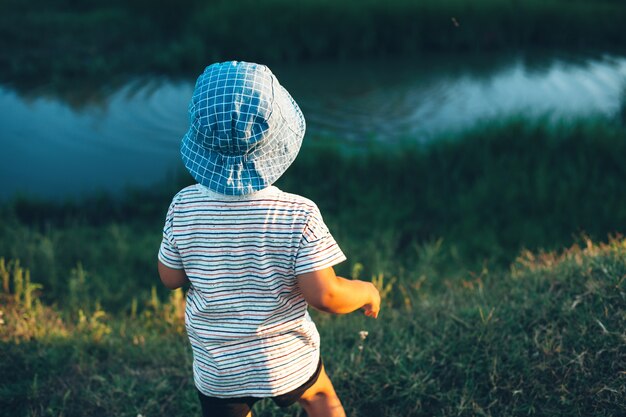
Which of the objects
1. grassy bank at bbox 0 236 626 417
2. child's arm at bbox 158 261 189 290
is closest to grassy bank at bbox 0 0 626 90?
grassy bank at bbox 0 236 626 417

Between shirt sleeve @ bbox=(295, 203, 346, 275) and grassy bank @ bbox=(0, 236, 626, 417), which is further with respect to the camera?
grassy bank @ bbox=(0, 236, 626, 417)

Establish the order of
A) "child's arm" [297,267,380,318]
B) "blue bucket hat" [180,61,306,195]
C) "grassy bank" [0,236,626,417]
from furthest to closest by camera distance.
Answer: "grassy bank" [0,236,626,417]
"child's arm" [297,267,380,318]
"blue bucket hat" [180,61,306,195]

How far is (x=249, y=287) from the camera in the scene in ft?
4.86

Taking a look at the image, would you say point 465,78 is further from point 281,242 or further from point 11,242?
point 281,242

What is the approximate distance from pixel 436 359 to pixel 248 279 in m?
1.12

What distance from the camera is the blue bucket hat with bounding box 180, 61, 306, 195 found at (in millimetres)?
1307

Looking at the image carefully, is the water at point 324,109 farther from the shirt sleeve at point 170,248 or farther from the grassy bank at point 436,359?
the shirt sleeve at point 170,248

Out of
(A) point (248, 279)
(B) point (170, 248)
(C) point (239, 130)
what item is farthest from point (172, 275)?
(C) point (239, 130)

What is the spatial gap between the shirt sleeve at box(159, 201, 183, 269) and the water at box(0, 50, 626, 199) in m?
4.35

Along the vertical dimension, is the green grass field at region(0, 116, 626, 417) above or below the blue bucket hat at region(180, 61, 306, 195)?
below

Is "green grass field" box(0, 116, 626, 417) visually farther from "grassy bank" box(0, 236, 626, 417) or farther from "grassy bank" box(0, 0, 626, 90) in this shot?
"grassy bank" box(0, 0, 626, 90)

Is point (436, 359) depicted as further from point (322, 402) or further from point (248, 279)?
point (248, 279)

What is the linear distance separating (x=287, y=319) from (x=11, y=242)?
3.50m

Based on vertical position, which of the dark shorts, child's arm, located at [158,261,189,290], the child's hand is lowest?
the dark shorts
